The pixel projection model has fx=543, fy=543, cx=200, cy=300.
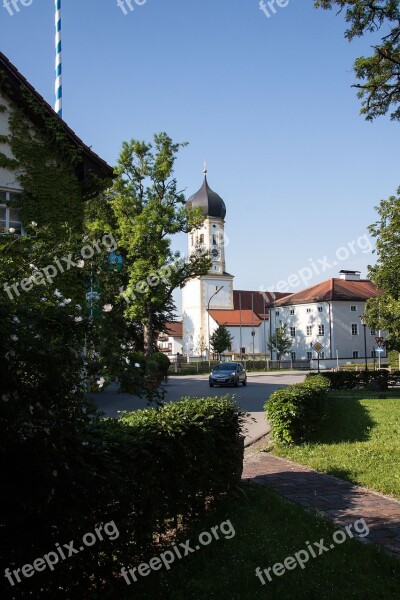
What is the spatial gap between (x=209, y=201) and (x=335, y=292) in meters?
31.3

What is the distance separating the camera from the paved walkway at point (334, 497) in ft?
21.1

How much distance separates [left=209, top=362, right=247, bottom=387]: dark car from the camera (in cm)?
3450

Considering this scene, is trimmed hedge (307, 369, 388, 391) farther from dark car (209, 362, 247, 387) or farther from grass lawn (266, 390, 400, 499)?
grass lawn (266, 390, 400, 499)

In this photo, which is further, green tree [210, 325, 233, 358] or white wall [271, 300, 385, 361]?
green tree [210, 325, 233, 358]

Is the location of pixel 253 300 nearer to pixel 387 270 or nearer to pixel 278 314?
pixel 278 314

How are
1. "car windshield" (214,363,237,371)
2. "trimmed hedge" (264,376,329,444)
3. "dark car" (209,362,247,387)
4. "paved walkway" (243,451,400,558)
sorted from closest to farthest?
"paved walkway" (243,451,400,558), "trimmed hedge" (264,376,329,444), "dark car" (209,362,247,387), "car windshield" (214,363,237,371)

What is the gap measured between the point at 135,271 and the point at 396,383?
55.0 ft

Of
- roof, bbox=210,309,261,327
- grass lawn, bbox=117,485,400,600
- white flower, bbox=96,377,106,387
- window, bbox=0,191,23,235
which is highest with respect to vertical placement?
roof, bbox=210,309,261,327

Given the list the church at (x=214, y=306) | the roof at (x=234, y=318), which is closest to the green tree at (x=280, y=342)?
the church at (x=214, y=306)

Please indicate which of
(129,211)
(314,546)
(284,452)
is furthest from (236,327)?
(314,546)

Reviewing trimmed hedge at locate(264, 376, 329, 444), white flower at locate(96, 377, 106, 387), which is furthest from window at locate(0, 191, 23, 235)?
white flower at locate(96, 377, 106, 387)

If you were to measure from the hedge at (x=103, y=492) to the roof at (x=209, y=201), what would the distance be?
86410 millimetres

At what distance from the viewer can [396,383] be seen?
3131cm

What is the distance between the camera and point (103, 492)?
4.33 m
